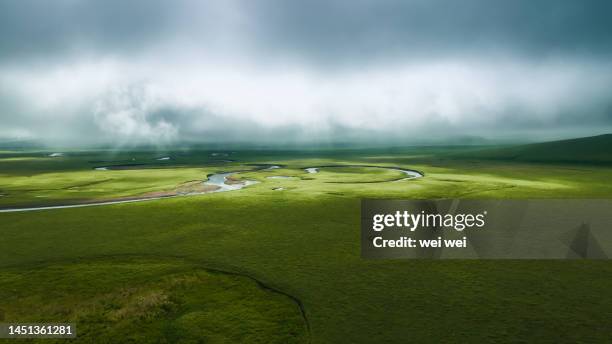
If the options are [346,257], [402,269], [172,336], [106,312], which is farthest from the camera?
[346,257]

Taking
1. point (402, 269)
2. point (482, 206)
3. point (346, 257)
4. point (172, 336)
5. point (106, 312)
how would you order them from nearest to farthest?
point (172, 336)
point (106, 312)
point (402, 269)
point (346, 257)
point (482, 206)

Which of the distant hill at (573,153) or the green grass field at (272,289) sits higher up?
the distant hill at (573,153)

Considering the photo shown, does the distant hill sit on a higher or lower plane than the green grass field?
higher

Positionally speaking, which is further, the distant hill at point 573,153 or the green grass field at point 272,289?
the distant hill at point 573,153

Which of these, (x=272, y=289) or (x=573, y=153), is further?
(x=573, y=153)

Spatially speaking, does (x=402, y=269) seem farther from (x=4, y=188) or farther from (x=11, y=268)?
(x=4, y=188)

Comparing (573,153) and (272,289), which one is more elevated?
(573,153)

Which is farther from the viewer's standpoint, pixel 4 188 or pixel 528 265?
pixel 4 188

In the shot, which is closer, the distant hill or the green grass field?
the green grass field

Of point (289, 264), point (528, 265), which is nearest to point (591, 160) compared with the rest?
point (528, 265)

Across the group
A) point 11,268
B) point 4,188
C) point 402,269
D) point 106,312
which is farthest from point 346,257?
point 4,188
